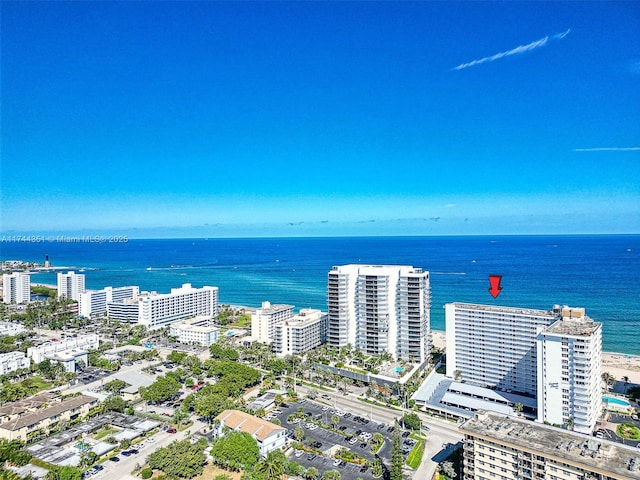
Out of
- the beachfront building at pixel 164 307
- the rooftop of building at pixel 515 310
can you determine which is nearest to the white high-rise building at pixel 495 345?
A: the rooftop of building at pixel 515 310

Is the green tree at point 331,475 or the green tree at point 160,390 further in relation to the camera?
the green tree at point 160,390

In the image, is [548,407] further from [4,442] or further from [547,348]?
[4,442]

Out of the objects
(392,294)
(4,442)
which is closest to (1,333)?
(4,442)

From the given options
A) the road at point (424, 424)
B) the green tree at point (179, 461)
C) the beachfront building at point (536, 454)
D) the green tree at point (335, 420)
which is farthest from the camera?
the green tree at point (335, 420)

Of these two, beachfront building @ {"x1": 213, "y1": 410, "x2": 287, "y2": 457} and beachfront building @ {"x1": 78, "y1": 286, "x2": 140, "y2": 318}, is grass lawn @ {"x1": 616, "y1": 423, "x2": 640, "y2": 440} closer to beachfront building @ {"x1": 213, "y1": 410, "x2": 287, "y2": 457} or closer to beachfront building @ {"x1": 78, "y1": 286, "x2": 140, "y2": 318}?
beachfront building @ {"x1": 213, "y1": 410, "x2": 287, "y2": 457}

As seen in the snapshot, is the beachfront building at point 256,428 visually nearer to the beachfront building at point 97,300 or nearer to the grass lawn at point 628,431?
the grass lawn at point 628,431

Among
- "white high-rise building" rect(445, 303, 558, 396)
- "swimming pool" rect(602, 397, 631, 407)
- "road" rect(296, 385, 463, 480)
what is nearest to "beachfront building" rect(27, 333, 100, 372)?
"road" rect(296, 385, 463, 480)
